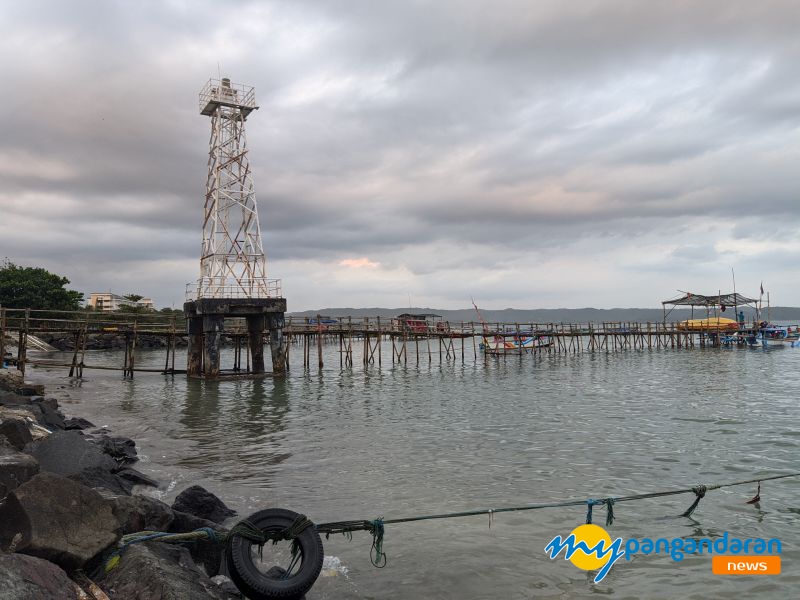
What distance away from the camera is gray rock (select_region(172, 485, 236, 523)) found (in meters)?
9.08

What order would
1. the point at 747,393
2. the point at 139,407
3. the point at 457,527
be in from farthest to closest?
the point at 747,393 → the point at 139,407 → the point at 457,527

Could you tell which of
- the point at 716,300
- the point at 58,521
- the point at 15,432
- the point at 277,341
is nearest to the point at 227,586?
the point at 58,521

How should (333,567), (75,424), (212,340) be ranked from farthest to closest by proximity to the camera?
1. (212,340)
2. (75,424)
3. (333,567)

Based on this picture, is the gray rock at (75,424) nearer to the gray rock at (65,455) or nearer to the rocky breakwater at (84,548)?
the gray rock at (65,455)

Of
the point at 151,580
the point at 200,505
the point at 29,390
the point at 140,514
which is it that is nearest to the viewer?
the point at 151,580

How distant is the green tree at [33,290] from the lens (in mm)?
68375

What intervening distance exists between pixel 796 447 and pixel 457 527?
436 inches

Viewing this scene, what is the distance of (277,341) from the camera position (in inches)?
1425

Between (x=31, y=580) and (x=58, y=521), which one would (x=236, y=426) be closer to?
(x=58, y=521)

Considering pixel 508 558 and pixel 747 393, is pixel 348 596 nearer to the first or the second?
pixel 508 558

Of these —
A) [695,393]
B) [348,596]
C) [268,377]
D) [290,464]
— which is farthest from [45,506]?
[268,377]

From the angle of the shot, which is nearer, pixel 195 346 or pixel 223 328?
pixel 223 328

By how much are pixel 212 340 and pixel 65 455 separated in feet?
83.2

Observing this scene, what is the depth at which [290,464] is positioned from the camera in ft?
45.4
